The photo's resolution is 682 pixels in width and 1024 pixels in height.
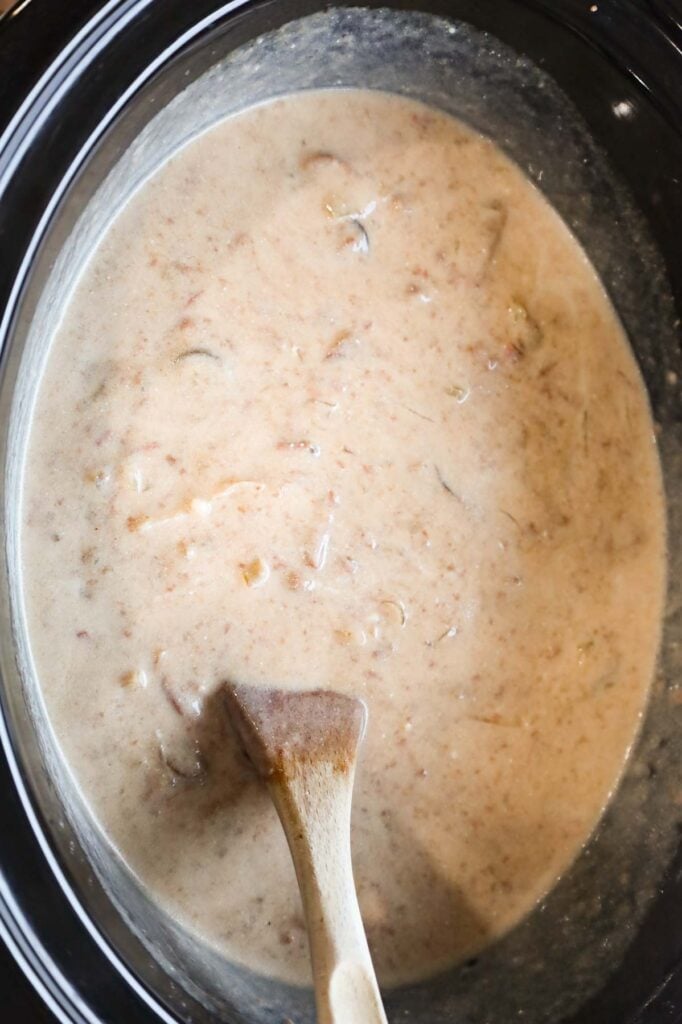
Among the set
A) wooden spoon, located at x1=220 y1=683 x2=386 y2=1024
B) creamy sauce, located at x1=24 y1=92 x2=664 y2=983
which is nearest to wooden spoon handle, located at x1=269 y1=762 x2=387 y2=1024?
wooden spoon, located at x1=220 y1=683 x2=386 y2=1024

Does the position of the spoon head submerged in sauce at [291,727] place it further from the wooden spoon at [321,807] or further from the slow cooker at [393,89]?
the slow cooker at [393,89]

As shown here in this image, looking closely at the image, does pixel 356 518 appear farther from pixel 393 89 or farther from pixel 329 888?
pixel 393 89

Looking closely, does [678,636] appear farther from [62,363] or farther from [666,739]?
[62,363]

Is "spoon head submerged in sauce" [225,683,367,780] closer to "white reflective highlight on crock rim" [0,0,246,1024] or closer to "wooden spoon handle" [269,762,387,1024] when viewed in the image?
"wooden spoon handle" [269,762,387,1024]

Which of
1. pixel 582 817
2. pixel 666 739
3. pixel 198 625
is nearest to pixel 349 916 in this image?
pixel 198 625

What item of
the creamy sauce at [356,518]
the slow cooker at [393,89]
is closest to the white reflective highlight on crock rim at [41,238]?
the slow cooker at [393,89]

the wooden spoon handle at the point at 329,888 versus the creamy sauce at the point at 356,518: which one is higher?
the creamy sauce at the point at 356,518
